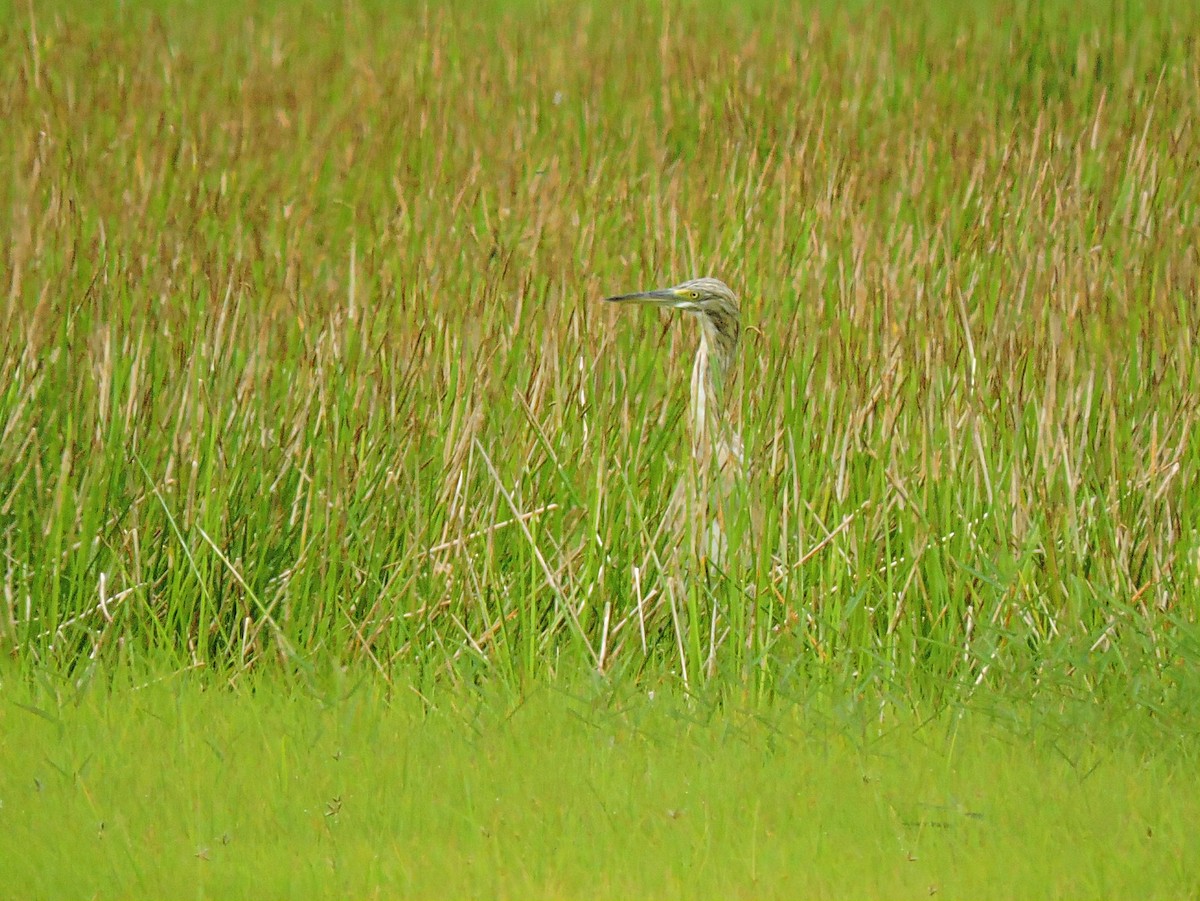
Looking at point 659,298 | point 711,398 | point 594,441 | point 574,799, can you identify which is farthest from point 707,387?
point 574,799

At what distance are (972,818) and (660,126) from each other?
528cm

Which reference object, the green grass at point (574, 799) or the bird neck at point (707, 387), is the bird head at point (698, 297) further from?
the green grass at point (574, 799)

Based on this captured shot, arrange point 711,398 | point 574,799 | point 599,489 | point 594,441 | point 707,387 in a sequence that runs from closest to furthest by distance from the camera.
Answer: point 574,799 → point 599,489 → point 711,398 → point 707,387 → point 594,441

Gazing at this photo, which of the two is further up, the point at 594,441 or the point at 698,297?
the point at 698,297

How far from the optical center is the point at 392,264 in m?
5.77

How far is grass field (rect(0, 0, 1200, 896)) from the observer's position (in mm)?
3480

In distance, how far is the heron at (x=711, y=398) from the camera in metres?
4.01

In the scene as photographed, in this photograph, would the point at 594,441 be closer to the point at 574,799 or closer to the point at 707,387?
the point at 707,387

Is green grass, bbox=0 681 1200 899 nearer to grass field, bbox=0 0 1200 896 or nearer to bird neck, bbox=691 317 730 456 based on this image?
grass field, bbox=0 0 1200 896

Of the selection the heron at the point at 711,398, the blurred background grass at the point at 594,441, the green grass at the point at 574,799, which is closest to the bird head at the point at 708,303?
the heron at the point at 711,398

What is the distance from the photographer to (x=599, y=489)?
398 cm

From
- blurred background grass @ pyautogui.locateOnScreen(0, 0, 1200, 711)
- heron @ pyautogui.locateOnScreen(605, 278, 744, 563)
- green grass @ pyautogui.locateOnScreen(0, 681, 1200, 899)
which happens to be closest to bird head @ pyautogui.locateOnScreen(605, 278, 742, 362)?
heron @ pyautogui.locateOnScreen(605, 278, 744, 563)

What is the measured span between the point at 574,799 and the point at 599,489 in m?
1.04

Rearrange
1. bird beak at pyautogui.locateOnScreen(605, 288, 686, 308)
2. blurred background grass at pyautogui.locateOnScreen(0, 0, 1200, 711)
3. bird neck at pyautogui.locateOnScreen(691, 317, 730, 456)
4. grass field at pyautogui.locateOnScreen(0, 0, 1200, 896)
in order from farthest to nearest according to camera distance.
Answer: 1. bird beak at pyautogui.locateOnScreen(605, 288, 686, 308)
2. bird neck at pyautogui.locateOnScreen(691, 317, 730, 456)
3. blurred background grass at pyautogui.locateOnScreen(0, 0, 1200, 711)
4. grass field at pyautogui.locateOnScreen(0, 0, 1200, 896)
